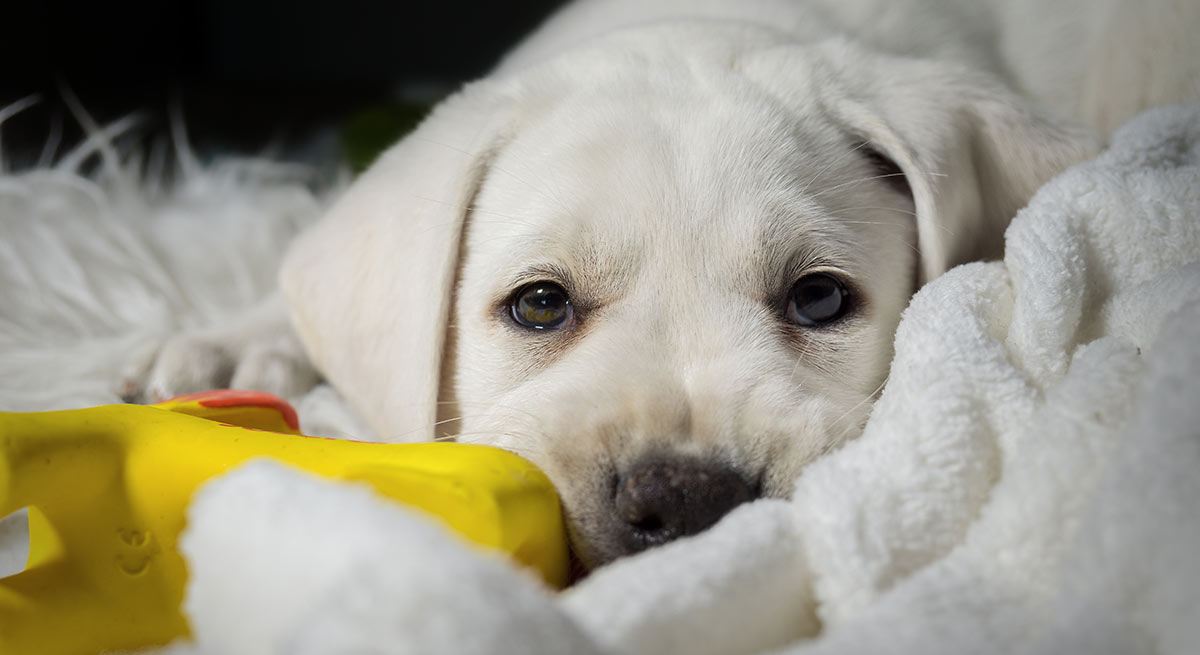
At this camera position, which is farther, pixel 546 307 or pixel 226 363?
pixel 226 363

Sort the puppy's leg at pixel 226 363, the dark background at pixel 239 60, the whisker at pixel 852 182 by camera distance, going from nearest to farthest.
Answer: the whisker at pixel 852 182 < the puppy's leg at pixel 226 363 < the dark background at pixel 239 60

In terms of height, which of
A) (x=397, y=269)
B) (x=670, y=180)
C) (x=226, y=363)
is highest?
(x=670, y=180)

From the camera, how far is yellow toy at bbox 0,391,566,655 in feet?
3.36

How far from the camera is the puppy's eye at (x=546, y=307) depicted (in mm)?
1578

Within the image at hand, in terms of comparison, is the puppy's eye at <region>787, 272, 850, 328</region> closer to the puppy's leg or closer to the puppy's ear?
the puppy's ear

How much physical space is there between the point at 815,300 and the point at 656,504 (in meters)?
0.57

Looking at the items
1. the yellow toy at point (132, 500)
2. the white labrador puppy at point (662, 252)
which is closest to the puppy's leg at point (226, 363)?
the white labrador puppy at point (662, 252)

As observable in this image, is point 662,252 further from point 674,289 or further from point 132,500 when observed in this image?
point 132,500

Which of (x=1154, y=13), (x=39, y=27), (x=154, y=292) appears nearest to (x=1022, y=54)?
(x=1154, y=13)

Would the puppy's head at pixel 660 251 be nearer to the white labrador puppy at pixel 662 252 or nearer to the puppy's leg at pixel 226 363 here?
the white labrador puppy at pixel 662 252

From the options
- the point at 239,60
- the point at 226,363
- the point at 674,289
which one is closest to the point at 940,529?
the point at 674,289

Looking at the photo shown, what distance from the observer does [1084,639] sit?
0.77 meters

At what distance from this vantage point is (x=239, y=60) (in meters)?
6.20

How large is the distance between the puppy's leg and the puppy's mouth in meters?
1.02
